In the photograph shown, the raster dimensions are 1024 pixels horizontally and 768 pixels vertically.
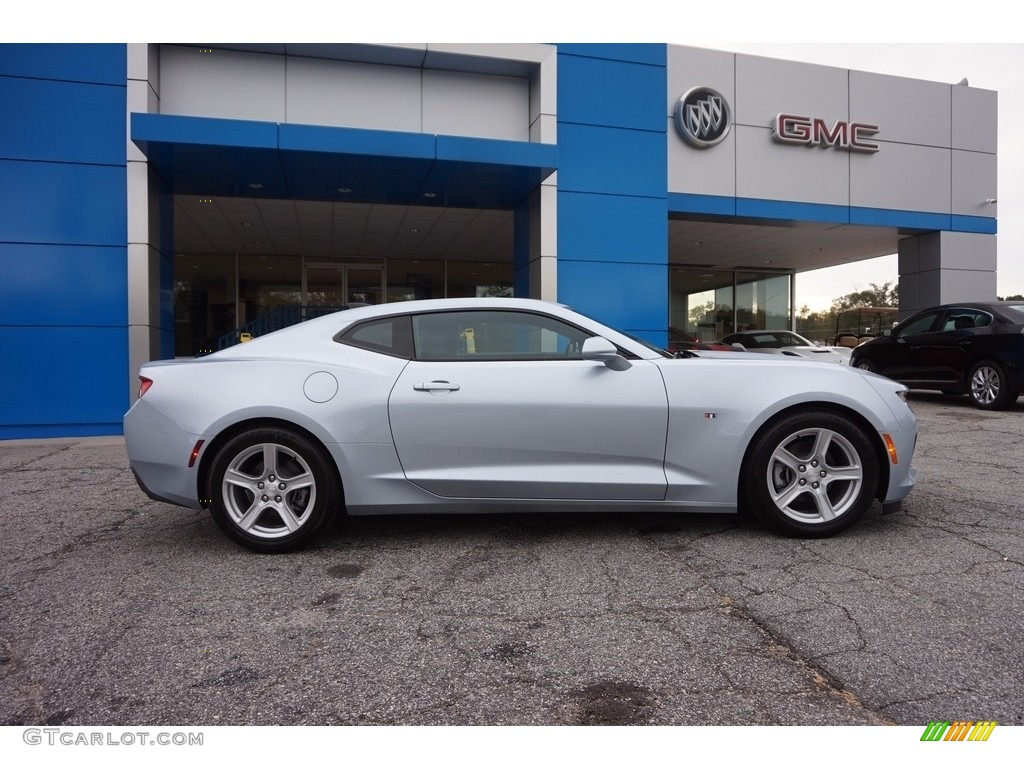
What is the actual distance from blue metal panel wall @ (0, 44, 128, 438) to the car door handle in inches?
263

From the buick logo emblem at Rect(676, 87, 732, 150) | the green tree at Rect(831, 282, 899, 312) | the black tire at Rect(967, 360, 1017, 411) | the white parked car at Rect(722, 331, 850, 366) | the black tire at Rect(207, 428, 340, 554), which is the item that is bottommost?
the black tire at Rect(207, 428, 340, 554)

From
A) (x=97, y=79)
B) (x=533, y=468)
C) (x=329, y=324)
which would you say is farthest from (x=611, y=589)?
(x=97, y=79)

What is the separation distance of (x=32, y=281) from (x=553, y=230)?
22.4 ft

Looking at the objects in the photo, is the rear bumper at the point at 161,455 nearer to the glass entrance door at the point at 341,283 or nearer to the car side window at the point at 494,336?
the car side window at the point at 494,336

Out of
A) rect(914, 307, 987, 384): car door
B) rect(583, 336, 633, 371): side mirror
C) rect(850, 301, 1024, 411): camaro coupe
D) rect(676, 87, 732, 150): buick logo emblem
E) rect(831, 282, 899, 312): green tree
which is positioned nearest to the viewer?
rect(583, 336, 633, 371): side mirror

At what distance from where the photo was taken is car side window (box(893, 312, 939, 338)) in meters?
9.97

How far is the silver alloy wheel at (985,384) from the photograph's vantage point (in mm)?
9071

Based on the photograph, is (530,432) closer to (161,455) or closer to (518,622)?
(518,622)

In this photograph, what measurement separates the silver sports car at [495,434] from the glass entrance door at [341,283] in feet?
52.2

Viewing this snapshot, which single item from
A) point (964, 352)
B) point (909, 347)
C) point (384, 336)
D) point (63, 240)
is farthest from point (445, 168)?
point (964, 352)

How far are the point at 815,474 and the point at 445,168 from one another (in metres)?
7.00

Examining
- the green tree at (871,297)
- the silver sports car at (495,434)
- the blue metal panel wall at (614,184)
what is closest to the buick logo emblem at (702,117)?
the blue metal panel wall at (614,184)

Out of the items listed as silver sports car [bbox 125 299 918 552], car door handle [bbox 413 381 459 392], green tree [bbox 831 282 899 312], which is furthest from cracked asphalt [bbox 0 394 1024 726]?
green tree [bbox 831 282 899 312]

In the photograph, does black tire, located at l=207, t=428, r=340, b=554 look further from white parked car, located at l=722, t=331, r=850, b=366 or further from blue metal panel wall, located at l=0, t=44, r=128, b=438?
white parked car, located at l=722, t=331, r=850, b=366
